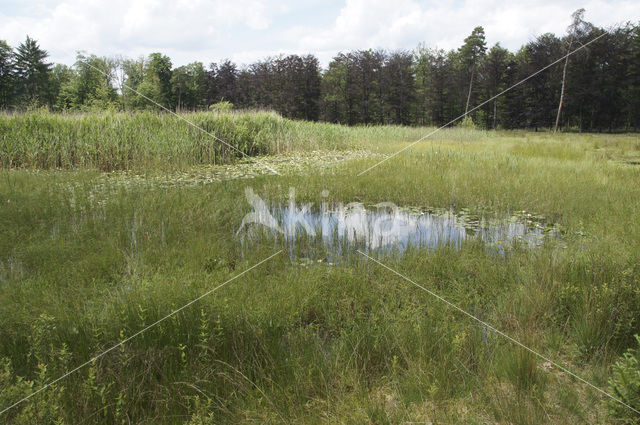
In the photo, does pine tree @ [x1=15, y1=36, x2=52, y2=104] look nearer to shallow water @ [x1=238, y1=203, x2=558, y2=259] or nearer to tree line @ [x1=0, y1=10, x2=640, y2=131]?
tree line @ [x1=0, y1=10, x2=640, y2=131]

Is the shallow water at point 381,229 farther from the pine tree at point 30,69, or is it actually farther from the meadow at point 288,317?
the pine tree at point 30,69

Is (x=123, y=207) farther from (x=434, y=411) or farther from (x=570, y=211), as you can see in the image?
(x=570, y=211)

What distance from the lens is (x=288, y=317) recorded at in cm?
265

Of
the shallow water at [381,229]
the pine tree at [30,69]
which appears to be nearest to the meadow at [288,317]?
the shallow water at [381,229]

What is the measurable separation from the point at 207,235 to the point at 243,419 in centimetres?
250

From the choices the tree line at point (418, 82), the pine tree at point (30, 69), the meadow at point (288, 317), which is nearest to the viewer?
the meadow at point (288, 317)

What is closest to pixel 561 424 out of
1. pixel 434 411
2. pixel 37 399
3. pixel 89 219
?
pixel 434 411

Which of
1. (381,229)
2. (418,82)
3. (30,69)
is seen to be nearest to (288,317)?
(381,229)

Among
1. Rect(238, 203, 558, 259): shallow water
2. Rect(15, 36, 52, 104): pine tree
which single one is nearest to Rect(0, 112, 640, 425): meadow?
Rect(238, 203, 558, 259): shallow water

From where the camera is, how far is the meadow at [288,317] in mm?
1846

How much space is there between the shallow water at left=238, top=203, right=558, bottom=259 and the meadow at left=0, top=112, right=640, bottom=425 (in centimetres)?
23

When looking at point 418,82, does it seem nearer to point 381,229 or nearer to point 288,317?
point 381,229

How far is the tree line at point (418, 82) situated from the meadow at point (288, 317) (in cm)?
165

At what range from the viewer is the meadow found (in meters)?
1.85
